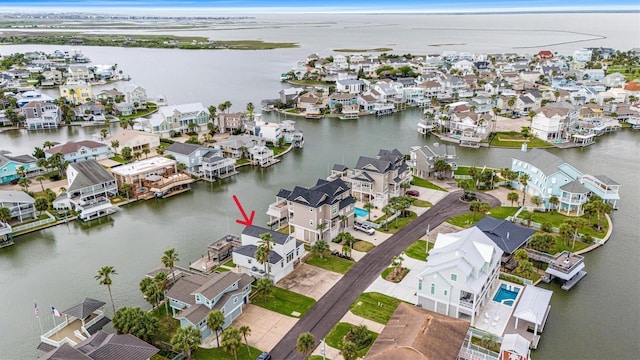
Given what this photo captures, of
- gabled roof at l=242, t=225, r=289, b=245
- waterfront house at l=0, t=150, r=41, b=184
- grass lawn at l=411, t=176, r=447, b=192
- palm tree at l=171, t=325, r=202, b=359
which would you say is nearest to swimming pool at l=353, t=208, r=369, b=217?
grass lawn at l=411, t=176, r=447, b=192

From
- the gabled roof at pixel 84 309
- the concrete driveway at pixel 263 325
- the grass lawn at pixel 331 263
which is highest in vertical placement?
the gabled roof at pixel 84 309

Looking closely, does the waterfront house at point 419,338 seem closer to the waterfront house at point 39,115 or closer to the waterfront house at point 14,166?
the waterfront house at point 14,166

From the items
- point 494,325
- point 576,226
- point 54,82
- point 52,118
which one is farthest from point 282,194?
point 54,82

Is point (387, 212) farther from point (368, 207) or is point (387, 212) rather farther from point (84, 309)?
point (84, 309)

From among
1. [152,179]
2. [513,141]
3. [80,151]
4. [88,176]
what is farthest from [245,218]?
[513,141]

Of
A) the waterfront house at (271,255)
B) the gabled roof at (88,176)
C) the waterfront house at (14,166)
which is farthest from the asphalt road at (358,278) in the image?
the waterfront house at (14,166)

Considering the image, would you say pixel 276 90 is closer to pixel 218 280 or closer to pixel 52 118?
pixel 52 118

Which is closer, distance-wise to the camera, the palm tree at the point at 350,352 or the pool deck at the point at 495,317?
the palm tree at the point at 350,352
